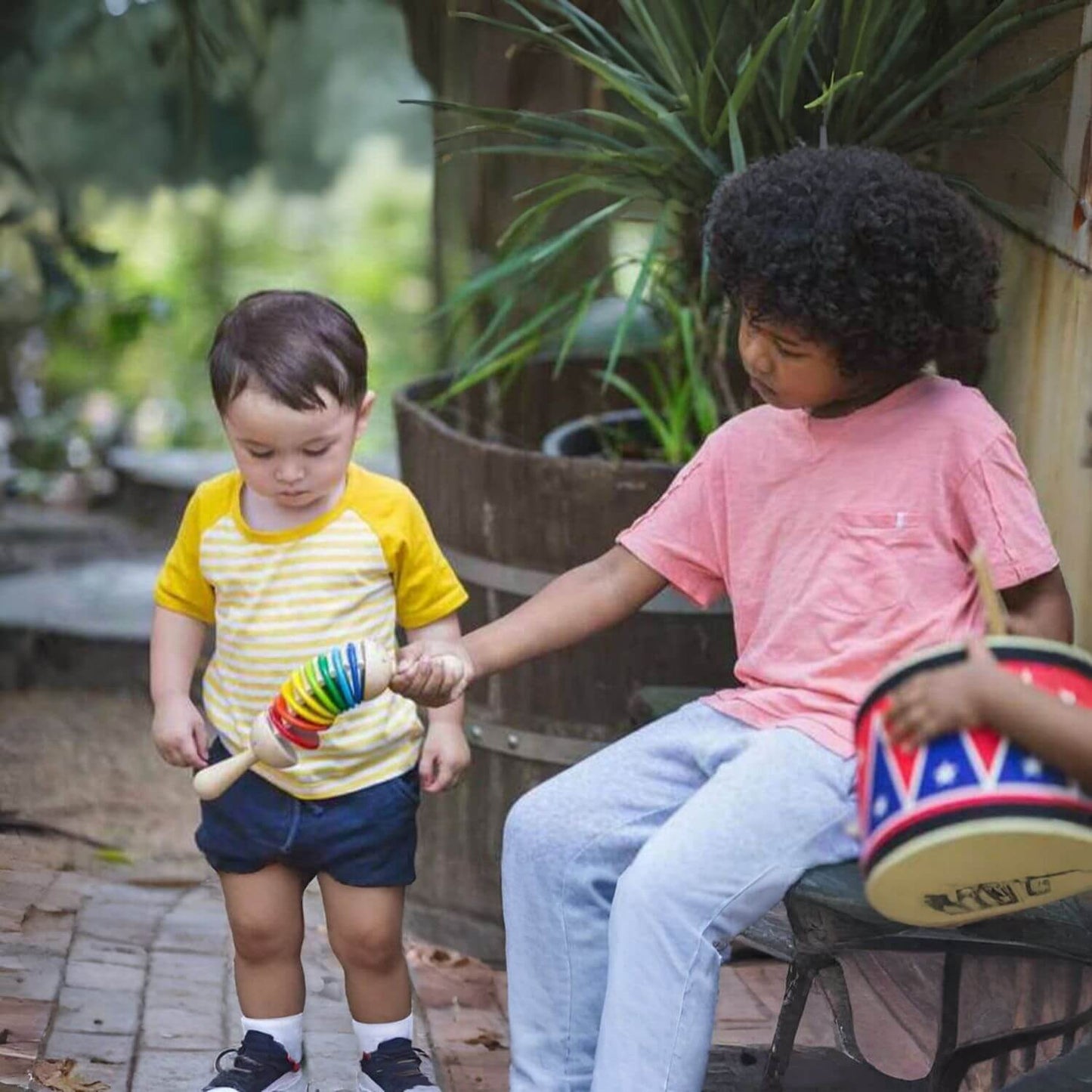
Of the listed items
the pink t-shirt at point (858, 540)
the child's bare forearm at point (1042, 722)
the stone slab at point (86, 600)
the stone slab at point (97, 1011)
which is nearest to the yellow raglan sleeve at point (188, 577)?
the pink t-shirt at point (858, 540)

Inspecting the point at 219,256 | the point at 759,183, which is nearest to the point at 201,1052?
the point at 759,183

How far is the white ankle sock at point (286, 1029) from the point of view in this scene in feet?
8.61

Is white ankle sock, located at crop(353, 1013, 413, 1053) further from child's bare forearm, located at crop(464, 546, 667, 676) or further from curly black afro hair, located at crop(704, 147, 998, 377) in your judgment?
curly black afro hair, located at crop(704, 147, 998, 377)

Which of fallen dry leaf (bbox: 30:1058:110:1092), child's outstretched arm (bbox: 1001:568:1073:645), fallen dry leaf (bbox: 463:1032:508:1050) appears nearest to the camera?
child's outstretched arm (bbox: 1001:568:1073:645)

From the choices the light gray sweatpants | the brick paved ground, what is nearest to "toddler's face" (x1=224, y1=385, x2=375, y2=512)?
the light gray sweatpants

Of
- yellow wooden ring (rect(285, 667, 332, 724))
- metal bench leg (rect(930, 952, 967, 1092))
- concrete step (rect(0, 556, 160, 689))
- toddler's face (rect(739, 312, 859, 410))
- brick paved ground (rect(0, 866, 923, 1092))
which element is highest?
toddler's face (rect(739, 312, 859, 410))

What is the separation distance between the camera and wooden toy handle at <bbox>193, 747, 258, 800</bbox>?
7.57 feet

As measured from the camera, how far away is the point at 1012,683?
1.76 metres

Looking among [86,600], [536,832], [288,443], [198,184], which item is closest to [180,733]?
[288,443]

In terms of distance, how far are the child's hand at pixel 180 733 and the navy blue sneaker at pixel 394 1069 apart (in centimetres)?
48

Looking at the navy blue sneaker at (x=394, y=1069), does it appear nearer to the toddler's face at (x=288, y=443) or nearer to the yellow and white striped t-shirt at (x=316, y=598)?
the yellow and white striped t-shirt at (x=316, y=598)

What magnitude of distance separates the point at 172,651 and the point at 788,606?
0.86 m

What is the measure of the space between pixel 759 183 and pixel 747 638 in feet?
1.88

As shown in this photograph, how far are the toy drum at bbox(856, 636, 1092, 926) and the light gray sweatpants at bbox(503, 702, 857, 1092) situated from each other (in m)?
0.26
